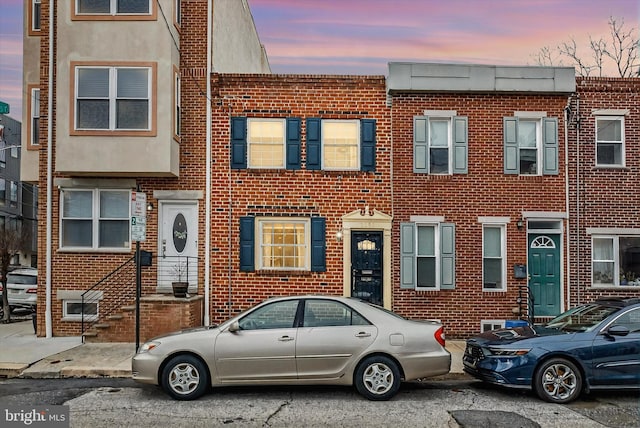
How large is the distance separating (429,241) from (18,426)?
30.8 feet

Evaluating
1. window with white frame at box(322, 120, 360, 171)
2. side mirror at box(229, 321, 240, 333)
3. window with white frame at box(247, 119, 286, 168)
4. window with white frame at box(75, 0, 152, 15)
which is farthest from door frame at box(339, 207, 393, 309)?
window with white frame at box(75, 0, 152, 15)

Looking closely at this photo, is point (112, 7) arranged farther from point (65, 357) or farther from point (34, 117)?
point (65, 357)

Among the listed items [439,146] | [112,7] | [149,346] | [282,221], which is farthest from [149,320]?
[439,146]

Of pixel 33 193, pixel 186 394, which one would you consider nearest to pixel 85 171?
pixel 186 394

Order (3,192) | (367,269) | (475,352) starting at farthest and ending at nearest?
(3,192), (367,269), (475,352)

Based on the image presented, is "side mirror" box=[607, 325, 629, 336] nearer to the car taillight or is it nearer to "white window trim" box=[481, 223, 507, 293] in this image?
the car taillight

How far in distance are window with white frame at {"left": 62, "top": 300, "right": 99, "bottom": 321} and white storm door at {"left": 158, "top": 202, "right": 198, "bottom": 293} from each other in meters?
1.76

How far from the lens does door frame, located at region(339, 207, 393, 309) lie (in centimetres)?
1367

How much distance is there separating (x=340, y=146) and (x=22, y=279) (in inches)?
490

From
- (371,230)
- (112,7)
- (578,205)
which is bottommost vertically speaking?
(371,230)

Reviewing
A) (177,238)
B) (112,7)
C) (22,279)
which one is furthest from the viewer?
(22,279)

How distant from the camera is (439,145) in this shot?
14008 mm

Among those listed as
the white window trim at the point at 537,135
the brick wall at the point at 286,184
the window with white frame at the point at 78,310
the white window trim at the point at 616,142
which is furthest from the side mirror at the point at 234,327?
the white window trim at the point at 616,142

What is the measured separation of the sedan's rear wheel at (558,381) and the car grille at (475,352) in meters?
0.84
